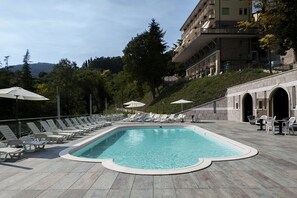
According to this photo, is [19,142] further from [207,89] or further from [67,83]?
[67,83]

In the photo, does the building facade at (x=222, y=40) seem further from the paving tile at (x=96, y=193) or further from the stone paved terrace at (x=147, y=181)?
the paving tile at (x=96, y=193)

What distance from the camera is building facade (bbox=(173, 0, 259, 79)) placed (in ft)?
128

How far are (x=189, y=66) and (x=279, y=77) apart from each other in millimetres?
42367

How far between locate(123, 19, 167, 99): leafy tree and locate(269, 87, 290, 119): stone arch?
88.9ft

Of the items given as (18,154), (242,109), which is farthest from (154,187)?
(242,109)

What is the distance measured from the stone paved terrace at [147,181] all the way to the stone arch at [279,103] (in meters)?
10.8

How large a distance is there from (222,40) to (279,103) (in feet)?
76.1

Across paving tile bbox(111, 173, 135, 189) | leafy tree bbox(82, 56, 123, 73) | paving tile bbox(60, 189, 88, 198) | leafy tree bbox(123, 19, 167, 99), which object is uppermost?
leafy tree bbox(82, 56, 123, 73)

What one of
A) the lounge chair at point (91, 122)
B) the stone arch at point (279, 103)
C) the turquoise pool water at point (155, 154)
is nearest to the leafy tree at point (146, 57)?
the lounge chair at point (91, 122)

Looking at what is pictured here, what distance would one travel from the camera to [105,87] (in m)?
61.2

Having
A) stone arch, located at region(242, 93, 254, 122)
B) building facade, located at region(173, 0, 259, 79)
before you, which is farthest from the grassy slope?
stone arch, located at region(242, 93, 254, 122)

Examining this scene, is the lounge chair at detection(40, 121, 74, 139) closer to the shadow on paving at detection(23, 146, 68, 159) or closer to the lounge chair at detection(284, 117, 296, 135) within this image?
the shadow on paving at detection(23, 146, 68, 159)

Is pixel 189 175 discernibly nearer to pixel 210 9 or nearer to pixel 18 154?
pixel 18 154

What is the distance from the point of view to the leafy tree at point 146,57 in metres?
43.8
